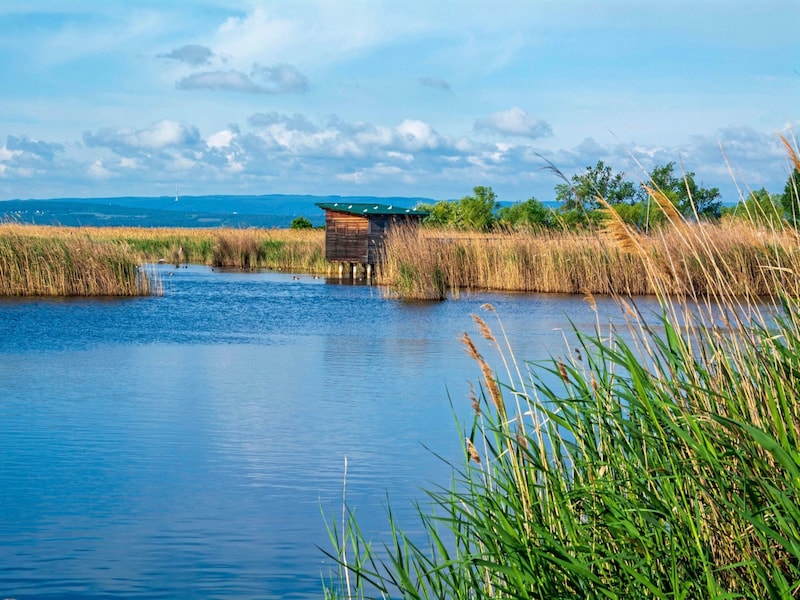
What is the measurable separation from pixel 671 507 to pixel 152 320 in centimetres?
1783

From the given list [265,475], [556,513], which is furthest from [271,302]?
[556,513]

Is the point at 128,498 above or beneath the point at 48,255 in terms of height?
beneath

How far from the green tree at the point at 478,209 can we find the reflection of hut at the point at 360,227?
12118 mm

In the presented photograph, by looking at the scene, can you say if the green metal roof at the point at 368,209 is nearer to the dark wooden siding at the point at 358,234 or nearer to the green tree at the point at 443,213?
the dark wooden siding at the point at 358,234

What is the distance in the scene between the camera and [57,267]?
2444cm

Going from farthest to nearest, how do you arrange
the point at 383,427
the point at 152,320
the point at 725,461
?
1. the point at 152,320
2. the point at 383,427
3. the point at 725,461

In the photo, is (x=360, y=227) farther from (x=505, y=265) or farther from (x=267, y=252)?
(x=267, y=252)

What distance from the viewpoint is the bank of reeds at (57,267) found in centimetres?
2423

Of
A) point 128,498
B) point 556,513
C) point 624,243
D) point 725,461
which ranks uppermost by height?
point 624,243

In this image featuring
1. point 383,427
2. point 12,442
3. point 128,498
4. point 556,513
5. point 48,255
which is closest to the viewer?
point 556,513

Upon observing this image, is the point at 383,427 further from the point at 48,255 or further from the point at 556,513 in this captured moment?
the point at 48,255

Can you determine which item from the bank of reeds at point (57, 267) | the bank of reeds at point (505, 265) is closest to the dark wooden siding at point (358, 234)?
the bank of reeds at point (505, 265)

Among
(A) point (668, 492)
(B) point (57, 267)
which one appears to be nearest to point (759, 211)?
(A) point (668, 492)

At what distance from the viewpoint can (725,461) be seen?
11.3 feet
